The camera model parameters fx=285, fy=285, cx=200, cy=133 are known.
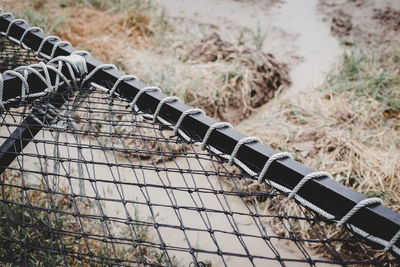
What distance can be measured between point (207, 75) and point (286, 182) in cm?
270

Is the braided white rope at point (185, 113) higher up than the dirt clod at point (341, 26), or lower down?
lower down

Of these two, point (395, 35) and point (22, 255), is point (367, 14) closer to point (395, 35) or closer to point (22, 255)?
point (395, 35)

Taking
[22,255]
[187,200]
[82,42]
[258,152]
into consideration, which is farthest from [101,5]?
[258,152]

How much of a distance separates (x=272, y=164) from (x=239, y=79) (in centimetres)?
270

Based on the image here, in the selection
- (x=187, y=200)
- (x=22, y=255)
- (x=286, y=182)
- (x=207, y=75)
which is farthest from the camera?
(x=207, y=75)

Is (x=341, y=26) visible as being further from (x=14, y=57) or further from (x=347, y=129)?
(x=14, y=57)

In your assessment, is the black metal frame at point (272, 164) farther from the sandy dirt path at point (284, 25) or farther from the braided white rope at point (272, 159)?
the sandy dirt path at point (284, 25)

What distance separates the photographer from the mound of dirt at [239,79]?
3.37 meters

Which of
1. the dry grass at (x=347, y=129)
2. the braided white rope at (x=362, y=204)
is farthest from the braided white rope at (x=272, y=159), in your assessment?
the dry grass at (x=347, y=129)

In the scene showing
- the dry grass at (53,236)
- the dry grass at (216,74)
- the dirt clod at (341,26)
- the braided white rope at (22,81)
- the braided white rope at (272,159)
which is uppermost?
the dirt clod at (341,26)

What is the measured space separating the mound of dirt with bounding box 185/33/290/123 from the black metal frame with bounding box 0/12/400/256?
1.86 m

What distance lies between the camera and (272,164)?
3.52 ft

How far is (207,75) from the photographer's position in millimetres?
3602

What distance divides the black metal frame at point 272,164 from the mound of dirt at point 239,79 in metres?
1.86
